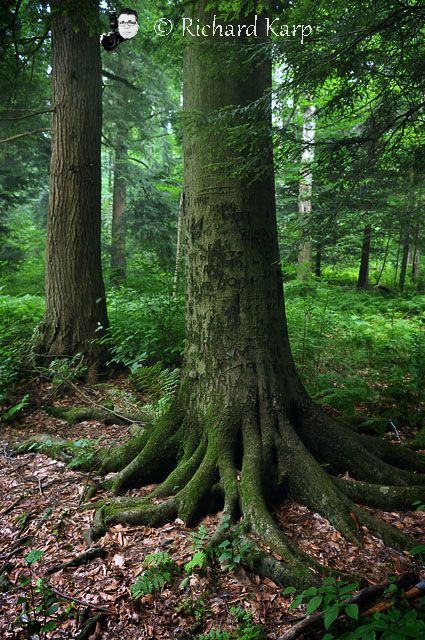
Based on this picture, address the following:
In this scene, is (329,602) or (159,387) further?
(159,387)

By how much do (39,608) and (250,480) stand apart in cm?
159

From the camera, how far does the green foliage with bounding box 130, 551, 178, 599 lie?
8.14 feet

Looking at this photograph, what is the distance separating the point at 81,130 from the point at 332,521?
20.7ft

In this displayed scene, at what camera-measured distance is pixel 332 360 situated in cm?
660

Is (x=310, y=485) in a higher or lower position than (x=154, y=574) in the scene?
higher

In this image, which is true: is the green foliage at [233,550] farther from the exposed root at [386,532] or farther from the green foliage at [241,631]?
the exposed root at [386,532]

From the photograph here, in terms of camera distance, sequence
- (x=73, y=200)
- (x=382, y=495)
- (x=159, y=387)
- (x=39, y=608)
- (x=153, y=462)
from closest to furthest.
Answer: (x=39, y=608), (x=382, y=495), (x=153, y=462), (x=159, y=387), (x=73, y=200)

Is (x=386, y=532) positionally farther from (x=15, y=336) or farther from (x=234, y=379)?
(x=15, y=336)

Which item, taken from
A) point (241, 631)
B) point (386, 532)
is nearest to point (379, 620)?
point (241, 631)

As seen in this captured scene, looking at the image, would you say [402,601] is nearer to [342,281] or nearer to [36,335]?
[36,335]

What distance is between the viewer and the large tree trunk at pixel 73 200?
20.9ft

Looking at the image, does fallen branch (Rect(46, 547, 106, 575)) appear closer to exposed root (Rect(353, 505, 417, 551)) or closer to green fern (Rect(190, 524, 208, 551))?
green fern (Rect(190, 524, 208, 551))

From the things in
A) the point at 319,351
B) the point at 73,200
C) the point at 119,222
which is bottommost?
the point at 319,351

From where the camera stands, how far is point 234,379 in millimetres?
3492
